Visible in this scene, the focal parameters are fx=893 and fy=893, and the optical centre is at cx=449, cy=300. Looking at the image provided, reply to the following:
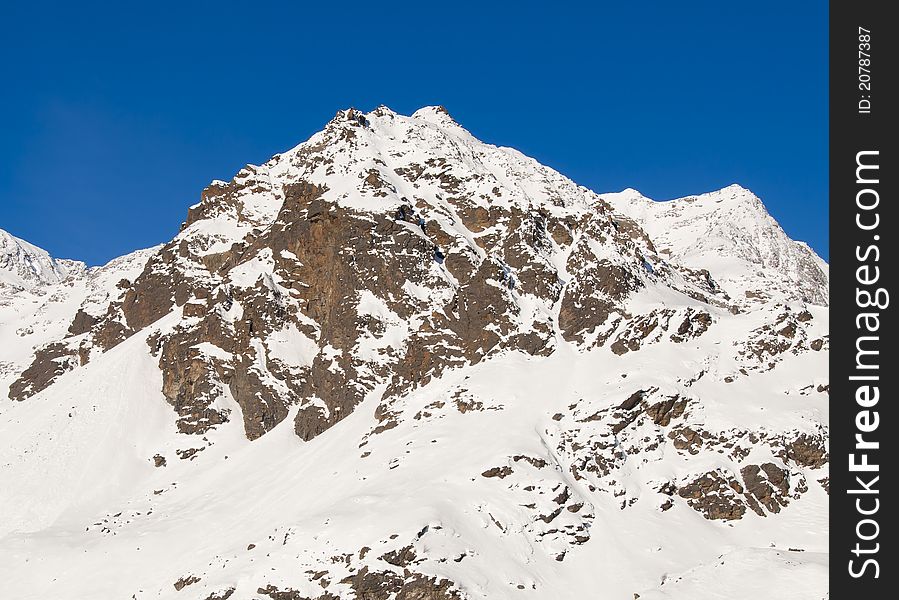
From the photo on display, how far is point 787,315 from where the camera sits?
89.4 m

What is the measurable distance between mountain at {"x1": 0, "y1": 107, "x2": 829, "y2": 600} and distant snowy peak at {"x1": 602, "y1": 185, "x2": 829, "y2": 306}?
8223mm

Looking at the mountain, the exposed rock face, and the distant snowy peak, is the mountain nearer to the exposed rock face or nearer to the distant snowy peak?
the exposed rock face

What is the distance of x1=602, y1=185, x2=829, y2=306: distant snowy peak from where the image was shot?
151 m

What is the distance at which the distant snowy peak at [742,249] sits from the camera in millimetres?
151000

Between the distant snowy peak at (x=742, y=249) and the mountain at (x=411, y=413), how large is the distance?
8.22 metres

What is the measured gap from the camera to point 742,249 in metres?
173

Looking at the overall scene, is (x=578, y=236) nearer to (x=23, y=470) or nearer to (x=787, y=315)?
(x=787, y=315)

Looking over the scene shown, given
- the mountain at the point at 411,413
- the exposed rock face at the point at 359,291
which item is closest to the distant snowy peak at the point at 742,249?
the mountain at the point at 411,413

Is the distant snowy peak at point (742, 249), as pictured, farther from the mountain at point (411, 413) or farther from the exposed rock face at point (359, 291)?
the exposed rock face at point (359, 291)

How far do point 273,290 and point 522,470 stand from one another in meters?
48.1
